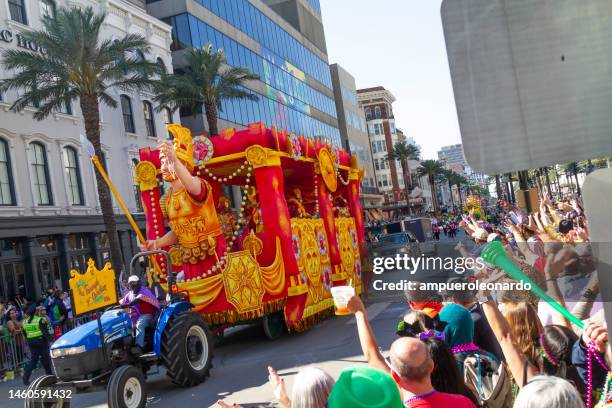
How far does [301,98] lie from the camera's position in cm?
4584

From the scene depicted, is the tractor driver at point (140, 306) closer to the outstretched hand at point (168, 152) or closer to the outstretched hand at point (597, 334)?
the outstretched hand at point (168, 152)

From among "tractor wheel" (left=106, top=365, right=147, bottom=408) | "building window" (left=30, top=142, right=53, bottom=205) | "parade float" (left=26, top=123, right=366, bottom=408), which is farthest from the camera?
"building window" (left=30, top=142, right=53, bottom=205)

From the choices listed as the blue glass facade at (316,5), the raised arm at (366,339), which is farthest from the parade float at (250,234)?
the blue glass facade at (316,5)

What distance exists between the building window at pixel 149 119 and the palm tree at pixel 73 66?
7.95m

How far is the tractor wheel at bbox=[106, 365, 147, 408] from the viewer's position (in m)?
7.48

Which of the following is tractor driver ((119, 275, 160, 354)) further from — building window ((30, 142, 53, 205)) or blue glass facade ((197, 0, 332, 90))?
blue glass facade ((197, 0, 332, 90))

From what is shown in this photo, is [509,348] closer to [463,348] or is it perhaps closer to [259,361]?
[463,348]

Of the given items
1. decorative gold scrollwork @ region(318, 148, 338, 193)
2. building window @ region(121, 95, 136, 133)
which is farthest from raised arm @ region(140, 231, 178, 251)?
building window @ region(121, 95, 136, 133)

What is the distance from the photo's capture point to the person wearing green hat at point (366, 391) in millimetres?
2420

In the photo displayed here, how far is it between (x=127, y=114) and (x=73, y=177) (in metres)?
4.70

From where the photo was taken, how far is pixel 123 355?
28.2ft

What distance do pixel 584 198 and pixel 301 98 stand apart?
147 ft

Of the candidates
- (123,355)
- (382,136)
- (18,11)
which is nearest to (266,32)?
(18,11)

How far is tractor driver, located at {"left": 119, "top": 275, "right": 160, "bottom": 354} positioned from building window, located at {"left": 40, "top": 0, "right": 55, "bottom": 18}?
18.2 meters
